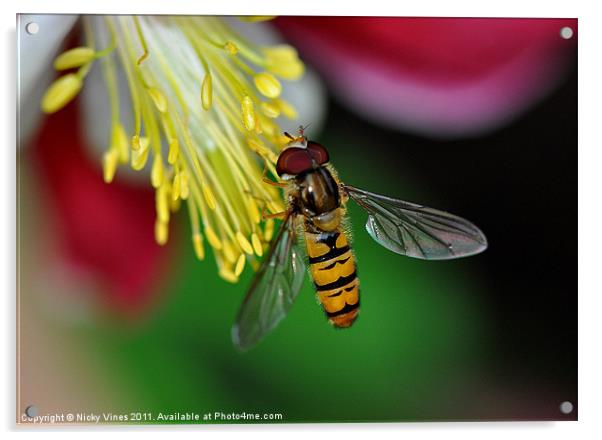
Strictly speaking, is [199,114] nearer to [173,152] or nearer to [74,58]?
[173,152]

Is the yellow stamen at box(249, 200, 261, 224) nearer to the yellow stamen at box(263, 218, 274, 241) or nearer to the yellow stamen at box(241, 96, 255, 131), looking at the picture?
the yellow stamen at box(263, 218, 274, 241)

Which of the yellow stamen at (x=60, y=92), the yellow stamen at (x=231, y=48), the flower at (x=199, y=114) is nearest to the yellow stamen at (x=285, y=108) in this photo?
the flower at (x=199, y=114)

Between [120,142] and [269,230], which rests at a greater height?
[120,142]

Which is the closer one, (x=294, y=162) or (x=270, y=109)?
(x=294, y=162)

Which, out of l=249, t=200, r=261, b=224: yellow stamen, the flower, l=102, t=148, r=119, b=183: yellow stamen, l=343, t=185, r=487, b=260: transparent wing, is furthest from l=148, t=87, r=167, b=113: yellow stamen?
l=343, t=185, r=487, b=260: transparent wing

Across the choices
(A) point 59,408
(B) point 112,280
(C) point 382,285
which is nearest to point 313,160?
(C) point 382,285

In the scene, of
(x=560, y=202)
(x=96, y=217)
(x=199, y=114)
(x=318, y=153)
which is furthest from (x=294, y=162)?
(x=560, y=202)
